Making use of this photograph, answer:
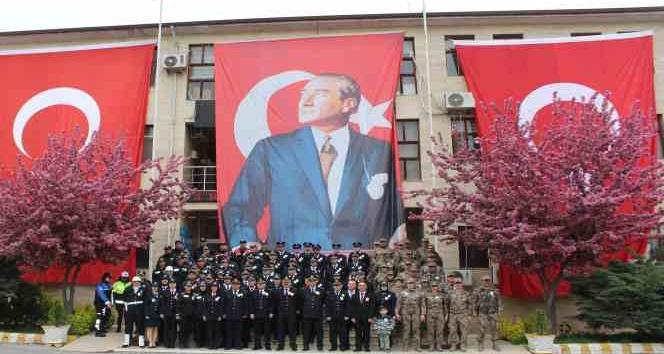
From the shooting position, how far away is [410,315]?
12695 millimetres

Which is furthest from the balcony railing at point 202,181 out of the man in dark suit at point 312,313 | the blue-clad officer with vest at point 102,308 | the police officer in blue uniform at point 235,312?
the man in dark suit at point 312,313

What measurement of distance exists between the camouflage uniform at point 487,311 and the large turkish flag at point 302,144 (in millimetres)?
3894

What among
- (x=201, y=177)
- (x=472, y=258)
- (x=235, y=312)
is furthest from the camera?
(x=201, y=177)

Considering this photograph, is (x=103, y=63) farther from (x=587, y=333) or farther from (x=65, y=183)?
(x=587, y=333)

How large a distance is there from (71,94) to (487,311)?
49.2ft

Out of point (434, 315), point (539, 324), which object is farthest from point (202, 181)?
point (539, 324)

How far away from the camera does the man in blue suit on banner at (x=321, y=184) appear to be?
1634cm

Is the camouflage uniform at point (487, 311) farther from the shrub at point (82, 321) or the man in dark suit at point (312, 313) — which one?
the shrub at point (82, 321)

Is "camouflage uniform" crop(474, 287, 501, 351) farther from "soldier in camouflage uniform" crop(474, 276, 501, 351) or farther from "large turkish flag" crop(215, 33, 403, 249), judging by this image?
"large turkish flag" crop(215, 33, 403, 249)

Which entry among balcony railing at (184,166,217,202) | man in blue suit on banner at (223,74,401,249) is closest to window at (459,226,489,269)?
man in blue suit on banner at (223,74,401,249)

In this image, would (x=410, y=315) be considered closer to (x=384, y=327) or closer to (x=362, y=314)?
(x=384, y=327)

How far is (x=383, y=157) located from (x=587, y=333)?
741 centimetres

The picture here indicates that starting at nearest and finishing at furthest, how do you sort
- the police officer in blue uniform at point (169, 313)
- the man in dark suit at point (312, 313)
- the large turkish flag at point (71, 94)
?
the man in dark suit at point (312, 313) → the police officer in blue uniform at point (169, 313) → the large turkish flag at point (71, 94)

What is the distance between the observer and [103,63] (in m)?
18.4
